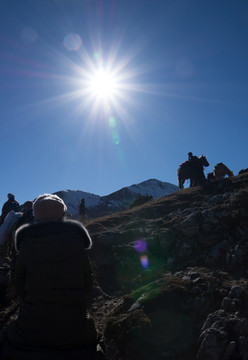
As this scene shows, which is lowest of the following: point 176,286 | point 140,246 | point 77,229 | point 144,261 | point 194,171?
point 176,286

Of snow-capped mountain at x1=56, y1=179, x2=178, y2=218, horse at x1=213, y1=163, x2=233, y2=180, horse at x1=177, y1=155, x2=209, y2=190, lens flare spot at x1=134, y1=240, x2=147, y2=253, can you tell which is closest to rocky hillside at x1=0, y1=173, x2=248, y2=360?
lens flare spot at x1=134, y1=240, x2=147, y2=253

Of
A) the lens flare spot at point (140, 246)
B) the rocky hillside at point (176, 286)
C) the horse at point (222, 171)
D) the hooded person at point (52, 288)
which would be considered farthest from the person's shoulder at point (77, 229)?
the horse at point (222, 171)

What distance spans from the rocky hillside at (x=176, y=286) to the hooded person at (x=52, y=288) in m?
4.26

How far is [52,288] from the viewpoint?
3.24m

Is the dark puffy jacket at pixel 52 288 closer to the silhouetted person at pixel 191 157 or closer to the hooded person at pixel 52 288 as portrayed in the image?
the hooded person at pixel 52 288

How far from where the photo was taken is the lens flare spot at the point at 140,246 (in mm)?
13305

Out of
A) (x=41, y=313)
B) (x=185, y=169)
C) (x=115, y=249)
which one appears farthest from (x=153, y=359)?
(x=185, y=169)

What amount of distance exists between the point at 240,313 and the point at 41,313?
18.7 feet

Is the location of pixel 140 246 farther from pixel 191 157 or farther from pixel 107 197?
pixel 107 197

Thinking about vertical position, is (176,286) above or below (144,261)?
below

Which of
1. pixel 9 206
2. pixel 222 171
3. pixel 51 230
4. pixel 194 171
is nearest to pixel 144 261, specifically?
pixel 9 206

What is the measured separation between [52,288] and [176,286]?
21.0 ft

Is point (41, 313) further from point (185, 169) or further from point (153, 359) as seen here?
point (185, 169)

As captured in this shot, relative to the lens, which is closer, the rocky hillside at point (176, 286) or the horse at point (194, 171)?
the rocky hillside at point (176, 286)
